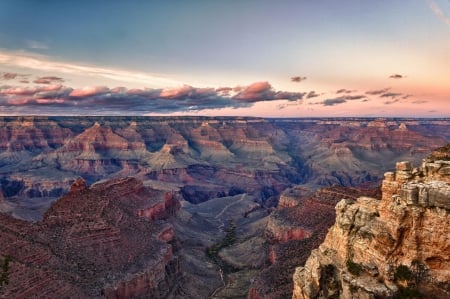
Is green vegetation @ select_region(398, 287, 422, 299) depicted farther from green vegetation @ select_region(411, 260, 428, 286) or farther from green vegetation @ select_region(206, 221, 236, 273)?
green vegetation @ select_region(206, 221, 236, 273)

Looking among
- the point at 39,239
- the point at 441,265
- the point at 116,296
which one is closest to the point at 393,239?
the point at 441,265

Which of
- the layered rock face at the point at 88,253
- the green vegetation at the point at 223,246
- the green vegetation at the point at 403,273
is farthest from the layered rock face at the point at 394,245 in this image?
the green vegetation at the point at 223,246

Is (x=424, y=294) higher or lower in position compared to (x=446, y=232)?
lower

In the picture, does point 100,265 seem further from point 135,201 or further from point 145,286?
point 135,201

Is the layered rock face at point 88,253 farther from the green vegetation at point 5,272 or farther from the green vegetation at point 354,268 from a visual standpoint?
the green vegetation at point 354,268

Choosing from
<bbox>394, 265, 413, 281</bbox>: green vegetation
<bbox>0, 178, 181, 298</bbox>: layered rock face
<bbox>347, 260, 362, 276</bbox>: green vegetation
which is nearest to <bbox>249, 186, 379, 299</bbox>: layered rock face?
<bbox>0, 178, 181, 298</bbox>: layered rock face
